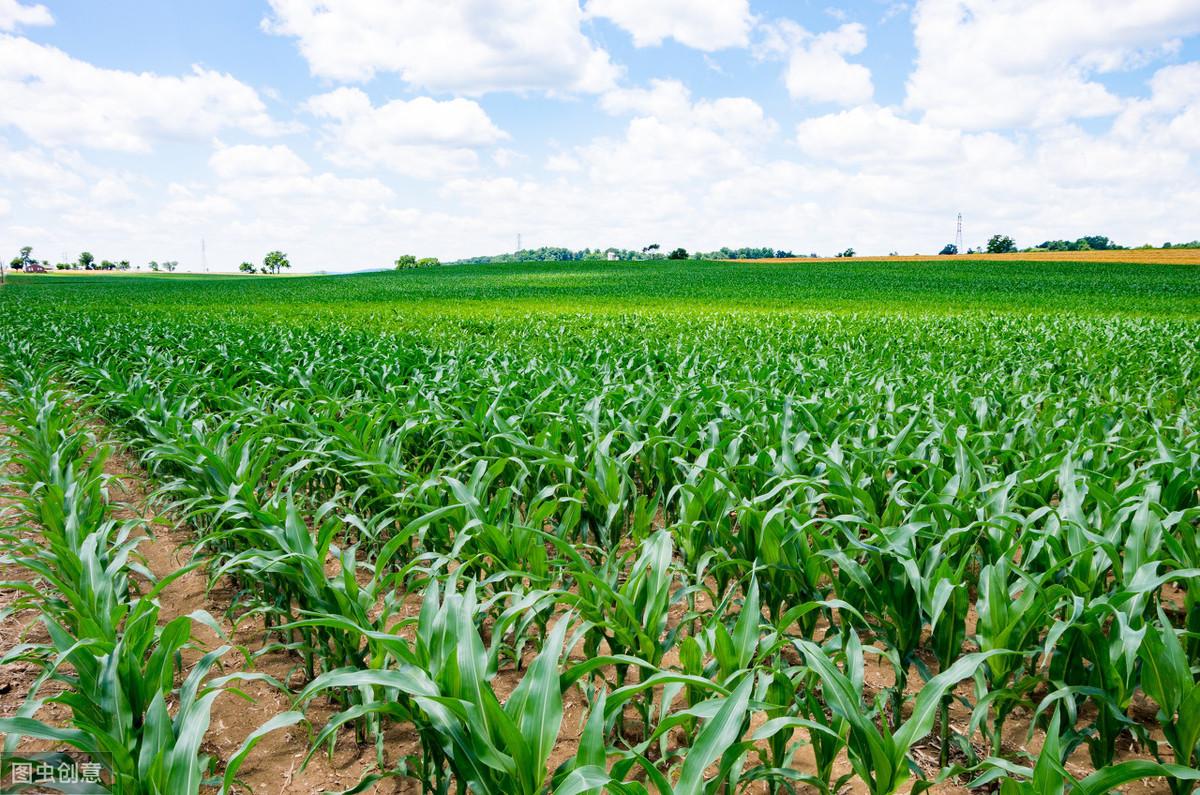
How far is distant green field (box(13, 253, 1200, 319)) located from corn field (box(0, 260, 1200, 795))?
1571cm

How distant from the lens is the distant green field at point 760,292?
2431 centimetres

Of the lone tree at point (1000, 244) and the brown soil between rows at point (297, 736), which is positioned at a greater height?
the lone tree at point (1000, 244)

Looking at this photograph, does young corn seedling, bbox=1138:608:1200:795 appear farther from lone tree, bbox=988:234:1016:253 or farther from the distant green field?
lone tree, bbox=988:234:1016:253

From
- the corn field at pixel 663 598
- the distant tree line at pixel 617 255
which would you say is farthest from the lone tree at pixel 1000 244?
the corn field at pixel 663 598

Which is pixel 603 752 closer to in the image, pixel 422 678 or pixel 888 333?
pixel 422 678

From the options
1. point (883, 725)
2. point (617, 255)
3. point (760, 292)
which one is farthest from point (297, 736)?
point (617, 255)

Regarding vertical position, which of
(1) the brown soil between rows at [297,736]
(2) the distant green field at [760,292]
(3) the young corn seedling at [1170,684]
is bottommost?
(1) the brown soil between rows at [297,736]

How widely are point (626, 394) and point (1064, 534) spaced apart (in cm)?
357

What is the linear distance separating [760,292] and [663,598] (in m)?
34.0

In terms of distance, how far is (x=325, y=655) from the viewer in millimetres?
2781

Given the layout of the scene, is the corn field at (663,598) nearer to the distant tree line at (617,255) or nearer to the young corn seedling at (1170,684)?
the young corn seedling at (1170,684)

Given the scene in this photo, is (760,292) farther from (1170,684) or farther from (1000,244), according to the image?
(1000,244)

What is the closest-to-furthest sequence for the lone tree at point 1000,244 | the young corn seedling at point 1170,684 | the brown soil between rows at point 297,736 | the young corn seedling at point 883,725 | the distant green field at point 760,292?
the young corn seedling at point 883,725, the young corn seedling at point 1170,684, the brown soil between rows at point 297,736, the distant green field at point 760,292, the lone tree at point 1000,244

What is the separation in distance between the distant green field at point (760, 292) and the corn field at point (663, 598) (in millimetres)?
15711
